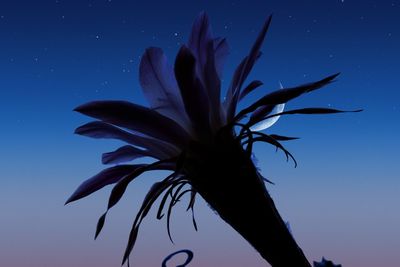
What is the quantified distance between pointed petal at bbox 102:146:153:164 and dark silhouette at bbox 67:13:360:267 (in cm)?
2

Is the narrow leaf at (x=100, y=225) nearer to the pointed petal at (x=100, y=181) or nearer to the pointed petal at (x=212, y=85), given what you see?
the pointed petal at (x=100, y=181)

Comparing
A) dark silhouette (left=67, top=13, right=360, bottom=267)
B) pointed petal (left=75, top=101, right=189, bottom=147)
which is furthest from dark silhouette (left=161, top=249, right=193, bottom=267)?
pointed petal (left=75, top=101, right=189, bottom=147)

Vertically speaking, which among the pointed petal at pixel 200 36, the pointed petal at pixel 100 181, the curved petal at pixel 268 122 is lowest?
the pointed petal at pixel 100 181

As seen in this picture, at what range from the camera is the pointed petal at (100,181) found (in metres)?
0.71

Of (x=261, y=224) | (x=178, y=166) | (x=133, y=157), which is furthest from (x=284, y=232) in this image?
(x=133, y=157)

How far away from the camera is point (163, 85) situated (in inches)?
27.0

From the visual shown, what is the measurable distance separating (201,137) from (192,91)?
7cm

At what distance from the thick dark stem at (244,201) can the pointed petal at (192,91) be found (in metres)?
0.04

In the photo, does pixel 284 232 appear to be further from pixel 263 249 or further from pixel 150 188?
pixel 150 188

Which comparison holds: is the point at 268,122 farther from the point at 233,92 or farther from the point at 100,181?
the point at 100,181

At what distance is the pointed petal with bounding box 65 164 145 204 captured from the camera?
0.71 m

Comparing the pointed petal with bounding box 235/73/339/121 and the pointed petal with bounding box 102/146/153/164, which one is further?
the pointed petal with bounding box 102/146/153/164

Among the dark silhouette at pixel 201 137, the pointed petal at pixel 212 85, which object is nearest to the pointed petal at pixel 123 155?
the dark silhouette at pixel 201 137

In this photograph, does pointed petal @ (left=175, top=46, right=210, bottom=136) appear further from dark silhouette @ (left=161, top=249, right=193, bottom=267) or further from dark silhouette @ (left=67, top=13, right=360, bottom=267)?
dark silhouette @ (left=161, top=249, right=193, bottom=267)
